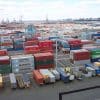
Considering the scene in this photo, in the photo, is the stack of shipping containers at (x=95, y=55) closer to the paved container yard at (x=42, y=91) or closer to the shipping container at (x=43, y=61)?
the shipping container at (x=43, y=61)

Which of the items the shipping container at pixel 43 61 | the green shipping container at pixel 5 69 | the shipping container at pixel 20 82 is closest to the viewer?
the shipping container at pixel 20 82

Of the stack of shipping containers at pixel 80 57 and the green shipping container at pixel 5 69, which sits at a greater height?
the stack of shipping containers at pixel 80 57

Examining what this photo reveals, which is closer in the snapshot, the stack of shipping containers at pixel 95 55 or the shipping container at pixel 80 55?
the shipping container at pixel 80 55

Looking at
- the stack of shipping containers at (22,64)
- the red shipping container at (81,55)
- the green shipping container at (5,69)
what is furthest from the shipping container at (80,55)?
the green shipping container at (5,69)

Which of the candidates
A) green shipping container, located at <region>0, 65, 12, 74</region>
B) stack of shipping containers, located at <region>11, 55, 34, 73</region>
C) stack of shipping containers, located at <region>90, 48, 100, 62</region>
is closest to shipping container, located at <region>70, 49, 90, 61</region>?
stack of shipping containers, located at <region>90, 48, 100, 62</region>

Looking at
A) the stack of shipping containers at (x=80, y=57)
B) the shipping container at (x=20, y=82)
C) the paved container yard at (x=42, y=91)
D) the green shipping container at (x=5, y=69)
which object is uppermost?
the stack of shipping containers at (x=80, y=57)

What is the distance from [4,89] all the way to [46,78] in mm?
7426

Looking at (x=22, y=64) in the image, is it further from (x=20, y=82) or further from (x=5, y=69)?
(x=20, y=82)

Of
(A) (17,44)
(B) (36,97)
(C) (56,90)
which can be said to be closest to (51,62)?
(C) (56,90)

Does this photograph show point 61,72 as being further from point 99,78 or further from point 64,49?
point 64,49

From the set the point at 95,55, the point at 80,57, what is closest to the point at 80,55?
the point at 80,57

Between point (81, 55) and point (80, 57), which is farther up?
point (81, 55)

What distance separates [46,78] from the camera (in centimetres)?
3444

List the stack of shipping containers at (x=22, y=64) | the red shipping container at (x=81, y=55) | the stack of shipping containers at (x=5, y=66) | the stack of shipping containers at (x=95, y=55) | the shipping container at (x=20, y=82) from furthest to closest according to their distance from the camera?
the stack of shipping containers at (x=95, y=55) < the red shipping container at (x=81, y=55) < the stack of shipping containers at (x=22, y=64) < the stack of shipping containers at (x=5, y=66) < the shipping container at (x=20, y=82)
